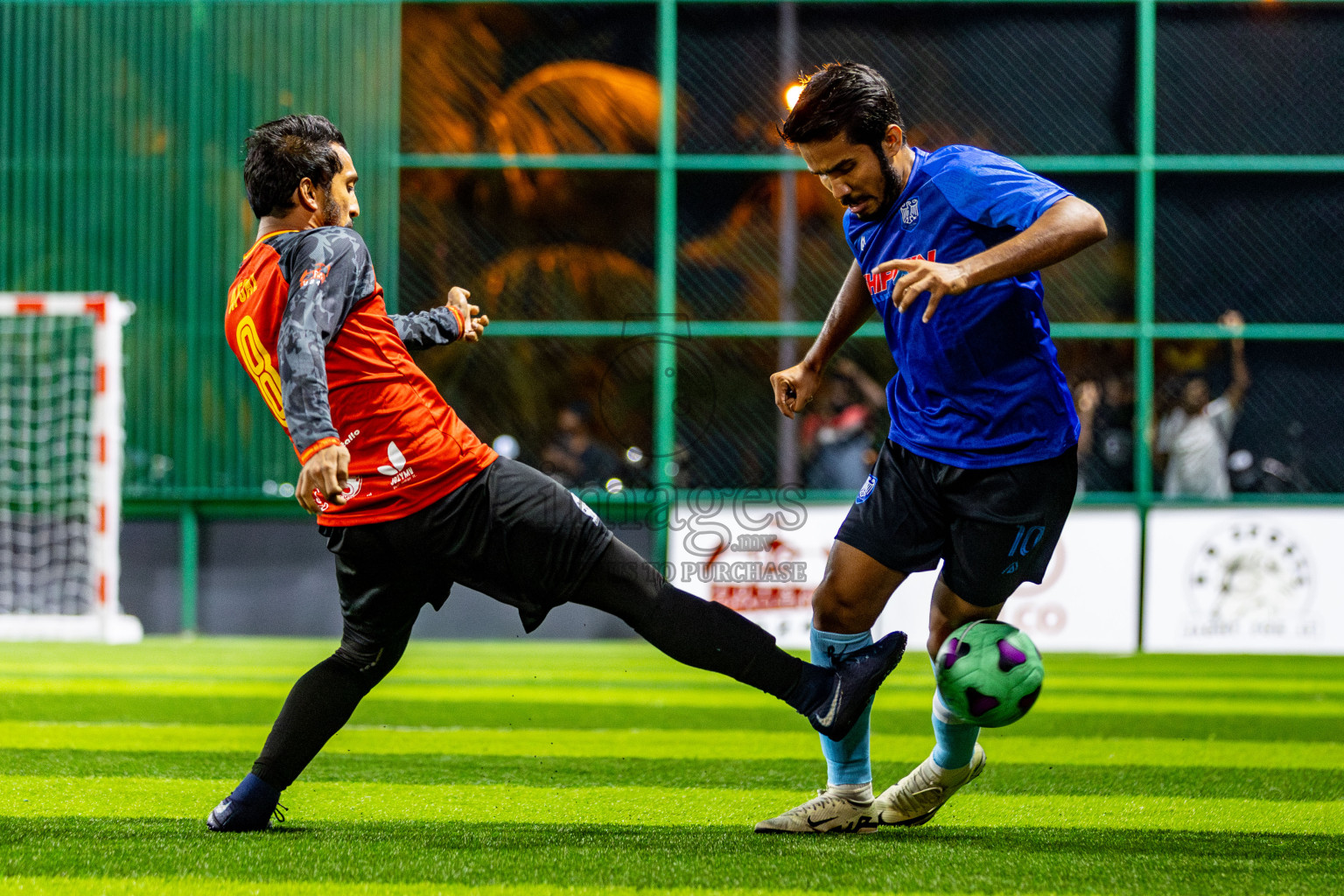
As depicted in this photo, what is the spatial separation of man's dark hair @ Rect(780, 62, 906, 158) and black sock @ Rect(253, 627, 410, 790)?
1615 mm

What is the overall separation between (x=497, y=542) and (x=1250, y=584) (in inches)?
350

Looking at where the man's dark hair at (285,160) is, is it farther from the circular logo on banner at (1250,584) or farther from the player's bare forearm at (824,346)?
the circular logo on banner at (1250,584)

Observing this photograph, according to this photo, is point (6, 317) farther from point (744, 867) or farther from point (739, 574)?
point (744, 867)

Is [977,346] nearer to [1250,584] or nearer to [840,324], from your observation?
[840,324]

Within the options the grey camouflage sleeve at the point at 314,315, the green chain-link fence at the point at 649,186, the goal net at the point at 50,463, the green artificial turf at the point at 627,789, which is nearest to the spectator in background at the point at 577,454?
the green chain-link fence at the point at 649,186

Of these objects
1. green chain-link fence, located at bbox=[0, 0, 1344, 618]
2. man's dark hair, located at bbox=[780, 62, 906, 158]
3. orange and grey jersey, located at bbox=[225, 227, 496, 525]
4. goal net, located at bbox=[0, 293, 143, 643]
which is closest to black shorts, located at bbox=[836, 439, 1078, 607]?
man's dark hair, located at bbox=[780, 62, 906, 158]

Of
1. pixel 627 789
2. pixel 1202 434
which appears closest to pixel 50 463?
pixel 627 789

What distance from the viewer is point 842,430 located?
12484 millimetres

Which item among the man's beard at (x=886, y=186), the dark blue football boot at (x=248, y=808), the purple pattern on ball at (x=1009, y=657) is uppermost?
the man's beard at (x=886, y=186)

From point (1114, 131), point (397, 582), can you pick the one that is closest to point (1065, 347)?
point (1114, 131)

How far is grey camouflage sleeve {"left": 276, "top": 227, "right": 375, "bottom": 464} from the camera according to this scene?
3264 mm

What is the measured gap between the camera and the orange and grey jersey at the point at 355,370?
3443 millimetres

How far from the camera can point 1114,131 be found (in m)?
→ 13.2

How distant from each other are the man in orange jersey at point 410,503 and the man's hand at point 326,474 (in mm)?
270
